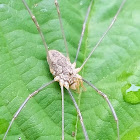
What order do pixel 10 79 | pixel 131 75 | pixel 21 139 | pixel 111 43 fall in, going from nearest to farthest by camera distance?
pixel 21 139, pixel 10 79, pixel 131 75, pixel 111 43

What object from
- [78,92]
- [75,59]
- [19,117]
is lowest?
[19,117]

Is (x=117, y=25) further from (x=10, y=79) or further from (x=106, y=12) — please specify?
(x=10, y=79)

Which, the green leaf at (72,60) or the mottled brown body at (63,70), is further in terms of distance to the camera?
the mottled brown body at (63,70)

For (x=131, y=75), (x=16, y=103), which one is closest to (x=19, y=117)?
(x=16, y=103)

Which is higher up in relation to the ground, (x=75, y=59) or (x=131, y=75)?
(x=75, y=59)
